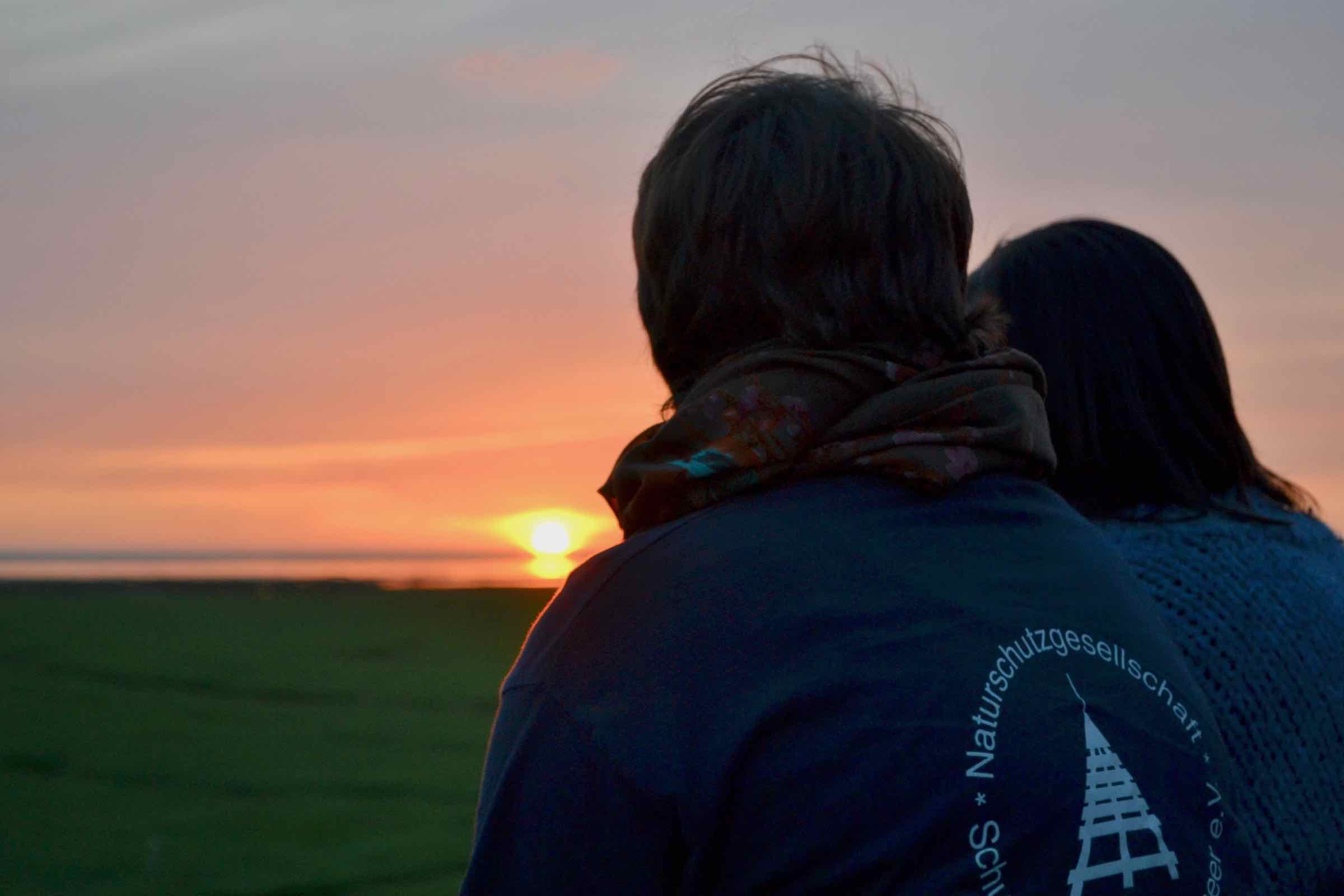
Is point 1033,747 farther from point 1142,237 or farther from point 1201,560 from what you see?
point 1142,237

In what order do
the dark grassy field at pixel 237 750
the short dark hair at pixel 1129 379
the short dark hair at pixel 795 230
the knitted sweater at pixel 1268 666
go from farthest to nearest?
the dark grassy field at pixel 237 750, the short dark hair at pixel 1129 379, the knitted sweater at pixel 1268 666, the short dark hair at pixel 795 230

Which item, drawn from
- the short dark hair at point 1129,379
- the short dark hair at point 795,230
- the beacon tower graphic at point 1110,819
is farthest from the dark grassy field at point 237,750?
the beacon tower graphic at point 1110,819

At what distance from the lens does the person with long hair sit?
5.01 ft

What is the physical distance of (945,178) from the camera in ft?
4.46

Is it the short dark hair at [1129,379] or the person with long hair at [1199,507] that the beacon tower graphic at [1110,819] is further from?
the short dark hair at [1129,379]

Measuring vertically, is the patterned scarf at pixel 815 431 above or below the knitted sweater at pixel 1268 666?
above

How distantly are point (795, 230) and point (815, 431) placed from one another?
0.20m

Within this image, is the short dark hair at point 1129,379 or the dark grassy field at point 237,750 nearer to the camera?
the short dark hair at point 1129,379

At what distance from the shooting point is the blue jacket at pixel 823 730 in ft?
3.46

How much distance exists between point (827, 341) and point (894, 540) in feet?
0.72

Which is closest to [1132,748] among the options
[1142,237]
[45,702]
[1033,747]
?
[1033,747]

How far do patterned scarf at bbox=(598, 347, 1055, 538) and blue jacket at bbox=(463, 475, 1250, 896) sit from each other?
3cm

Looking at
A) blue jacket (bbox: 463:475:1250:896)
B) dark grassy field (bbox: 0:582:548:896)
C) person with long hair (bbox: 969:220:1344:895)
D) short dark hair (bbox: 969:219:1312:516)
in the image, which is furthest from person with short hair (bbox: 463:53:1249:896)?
dark grassy field (bbox: 0:582:548:896)

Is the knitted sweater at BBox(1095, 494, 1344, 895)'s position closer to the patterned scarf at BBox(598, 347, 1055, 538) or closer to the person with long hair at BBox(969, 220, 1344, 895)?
the person with long hair at BBox(969, 220, 1344, 895)
